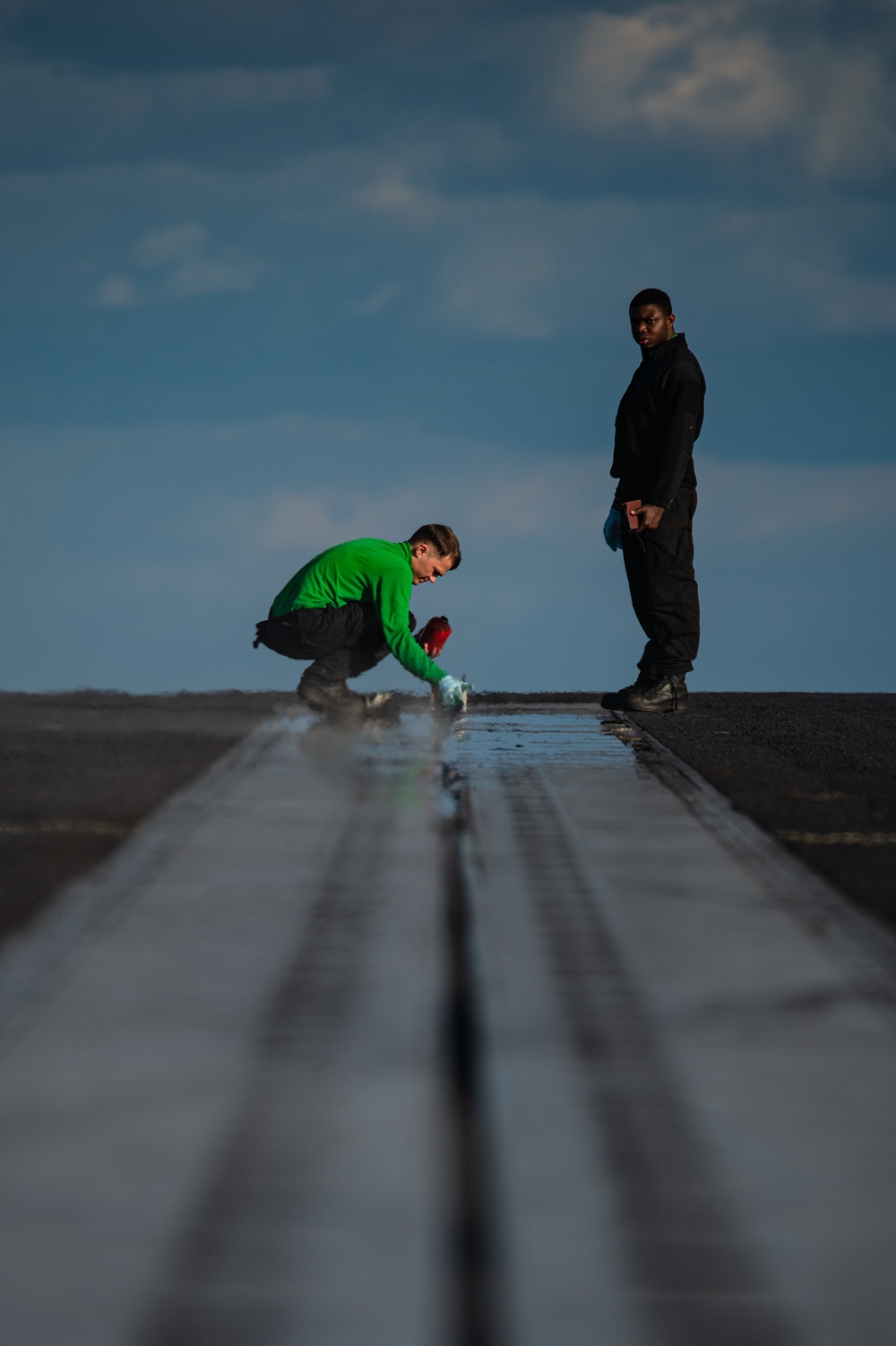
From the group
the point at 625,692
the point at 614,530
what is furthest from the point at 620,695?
the point at 614,530

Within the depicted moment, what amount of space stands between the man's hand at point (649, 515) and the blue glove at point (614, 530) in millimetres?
140

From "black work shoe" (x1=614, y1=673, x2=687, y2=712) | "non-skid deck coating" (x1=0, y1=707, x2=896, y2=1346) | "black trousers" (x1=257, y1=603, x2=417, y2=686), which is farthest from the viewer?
"black work shoe" (x1=614, y1=673, x2=687, y2=712)

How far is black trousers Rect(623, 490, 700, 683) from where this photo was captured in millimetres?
5734

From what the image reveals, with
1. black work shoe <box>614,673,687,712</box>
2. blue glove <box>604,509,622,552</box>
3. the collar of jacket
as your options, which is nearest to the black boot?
black work shoe <box>614,673,687,712</box>

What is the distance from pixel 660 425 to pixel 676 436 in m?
0.14

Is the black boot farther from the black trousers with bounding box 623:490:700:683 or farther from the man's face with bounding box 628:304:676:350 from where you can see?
the man's face with bounding box 628:304:676:350

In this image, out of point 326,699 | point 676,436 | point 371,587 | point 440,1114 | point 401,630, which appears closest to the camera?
point 440,1114

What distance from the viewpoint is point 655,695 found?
581 cm

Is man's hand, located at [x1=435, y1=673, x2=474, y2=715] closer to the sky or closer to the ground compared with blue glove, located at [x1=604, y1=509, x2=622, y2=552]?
closer to the ground

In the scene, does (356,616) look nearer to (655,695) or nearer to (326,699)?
(326,699)

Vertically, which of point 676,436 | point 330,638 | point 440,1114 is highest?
point 676,436

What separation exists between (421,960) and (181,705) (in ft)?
14.0

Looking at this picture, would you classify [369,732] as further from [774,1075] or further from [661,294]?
[774,1075]

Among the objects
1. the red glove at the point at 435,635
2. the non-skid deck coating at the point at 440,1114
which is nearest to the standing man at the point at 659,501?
the red glove at the point at 435,635
